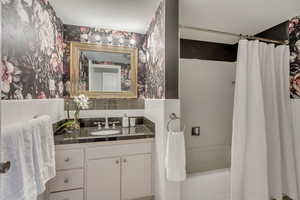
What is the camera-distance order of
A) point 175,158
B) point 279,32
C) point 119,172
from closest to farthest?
1. point 175,158
2. point 119,172
3. point 279,32

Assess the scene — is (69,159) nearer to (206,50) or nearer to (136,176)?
(136,176)

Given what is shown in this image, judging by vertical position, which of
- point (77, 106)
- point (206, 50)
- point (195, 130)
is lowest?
point (195, 130)

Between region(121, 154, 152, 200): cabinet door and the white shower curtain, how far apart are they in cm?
91

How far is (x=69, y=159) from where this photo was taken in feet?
4.63

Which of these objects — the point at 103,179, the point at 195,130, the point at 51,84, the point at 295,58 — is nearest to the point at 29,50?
the point at 51,84

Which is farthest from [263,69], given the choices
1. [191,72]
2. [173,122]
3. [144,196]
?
[144,196]

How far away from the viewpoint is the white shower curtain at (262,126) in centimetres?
140

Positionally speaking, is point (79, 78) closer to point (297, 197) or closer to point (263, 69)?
point (263, 69)

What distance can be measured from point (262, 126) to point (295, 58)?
0.97m

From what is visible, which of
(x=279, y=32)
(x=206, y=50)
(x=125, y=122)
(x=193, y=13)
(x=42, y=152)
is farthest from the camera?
(x=206, y=50)

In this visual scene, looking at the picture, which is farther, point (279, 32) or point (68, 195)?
point (279, 32)

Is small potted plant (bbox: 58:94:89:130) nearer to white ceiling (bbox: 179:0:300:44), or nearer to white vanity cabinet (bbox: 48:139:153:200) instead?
white vanity cabinet (bbox: 48:139:153:200)

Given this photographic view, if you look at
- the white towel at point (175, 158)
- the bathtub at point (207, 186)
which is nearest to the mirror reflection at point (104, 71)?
the white towel at point (175, 158)

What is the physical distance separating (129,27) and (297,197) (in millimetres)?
2932
